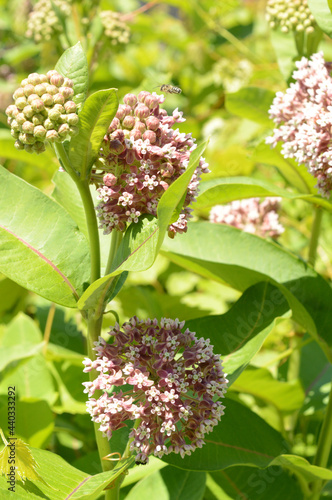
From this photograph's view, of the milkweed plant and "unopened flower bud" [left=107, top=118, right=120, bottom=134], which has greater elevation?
"unopened flower bud" [left=107, top=118, right=120, bottom=134]

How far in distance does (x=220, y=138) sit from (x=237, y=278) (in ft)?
7.41

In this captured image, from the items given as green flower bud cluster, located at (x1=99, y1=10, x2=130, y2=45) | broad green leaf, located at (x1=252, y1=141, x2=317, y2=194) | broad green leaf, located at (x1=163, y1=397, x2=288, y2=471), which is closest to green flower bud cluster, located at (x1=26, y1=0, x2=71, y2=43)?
green flower bud cluster, located at (x1=99, y1=10, x2=130, y2=45)

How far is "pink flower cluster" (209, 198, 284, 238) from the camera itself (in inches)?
92.7

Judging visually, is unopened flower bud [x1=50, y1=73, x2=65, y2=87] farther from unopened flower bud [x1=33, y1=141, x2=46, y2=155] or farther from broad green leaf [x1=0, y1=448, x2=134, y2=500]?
broad green leaf [x1=0, y1=448, x2=134, y2=500]

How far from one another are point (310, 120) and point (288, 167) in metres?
0.37

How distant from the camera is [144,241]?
115 centimetres

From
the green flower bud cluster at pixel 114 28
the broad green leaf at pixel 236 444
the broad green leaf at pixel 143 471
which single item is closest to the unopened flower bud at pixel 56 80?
the broad green leaf at pixel 236 444

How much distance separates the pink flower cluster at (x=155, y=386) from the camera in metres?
1.21

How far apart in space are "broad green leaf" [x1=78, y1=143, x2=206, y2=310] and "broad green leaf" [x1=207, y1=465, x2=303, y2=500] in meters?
0.97

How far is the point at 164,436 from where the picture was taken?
4.10 ft

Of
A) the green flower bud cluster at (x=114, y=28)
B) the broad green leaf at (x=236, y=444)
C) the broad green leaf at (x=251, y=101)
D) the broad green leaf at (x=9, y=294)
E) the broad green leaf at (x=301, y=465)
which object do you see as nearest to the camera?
the broad green leaf at (x=301, y=465)

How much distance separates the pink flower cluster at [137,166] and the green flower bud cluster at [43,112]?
12 cm

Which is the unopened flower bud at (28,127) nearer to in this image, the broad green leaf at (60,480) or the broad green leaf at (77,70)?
the broad green leaf at (77,70)

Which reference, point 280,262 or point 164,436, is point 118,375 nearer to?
point 164,436
